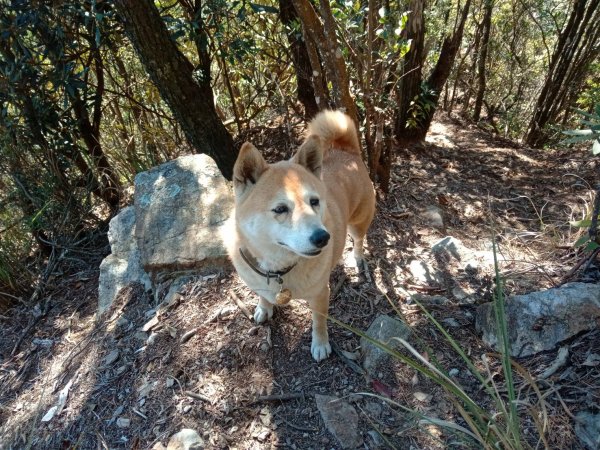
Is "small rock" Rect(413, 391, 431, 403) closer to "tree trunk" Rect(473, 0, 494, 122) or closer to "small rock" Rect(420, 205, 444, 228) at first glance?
"small rock" Rect(420, 205, 444, 228)

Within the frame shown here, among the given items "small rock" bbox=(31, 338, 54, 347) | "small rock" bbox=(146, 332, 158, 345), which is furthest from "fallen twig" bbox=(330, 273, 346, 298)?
"small rock" bbox=(31, 338, 54, 347)

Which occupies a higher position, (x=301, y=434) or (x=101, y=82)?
(x=101, y=82)

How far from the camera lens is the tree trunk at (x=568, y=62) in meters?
5.69

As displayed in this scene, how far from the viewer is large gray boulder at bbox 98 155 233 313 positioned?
309 cm

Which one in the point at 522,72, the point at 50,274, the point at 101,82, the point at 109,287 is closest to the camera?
the point at 109,287

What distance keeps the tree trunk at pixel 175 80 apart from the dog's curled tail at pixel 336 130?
111 cm

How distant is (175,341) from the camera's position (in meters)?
2.64

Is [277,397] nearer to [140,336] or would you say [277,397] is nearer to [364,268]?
[140,336]

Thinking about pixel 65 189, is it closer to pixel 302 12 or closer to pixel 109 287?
pixel 109 287

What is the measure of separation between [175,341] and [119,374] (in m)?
0.39

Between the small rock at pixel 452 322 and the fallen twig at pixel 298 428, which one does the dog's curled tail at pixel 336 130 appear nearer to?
the small rock at pixel 452 322

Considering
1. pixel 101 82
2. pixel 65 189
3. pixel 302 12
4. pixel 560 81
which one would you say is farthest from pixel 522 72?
pixel 65 189

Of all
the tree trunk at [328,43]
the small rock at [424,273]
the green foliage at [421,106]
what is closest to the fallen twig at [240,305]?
the small rock at [424,273]

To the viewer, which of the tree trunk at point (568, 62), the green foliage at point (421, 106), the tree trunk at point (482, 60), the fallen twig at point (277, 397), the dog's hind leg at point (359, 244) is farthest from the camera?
the tree trunk at point (482, 60)
